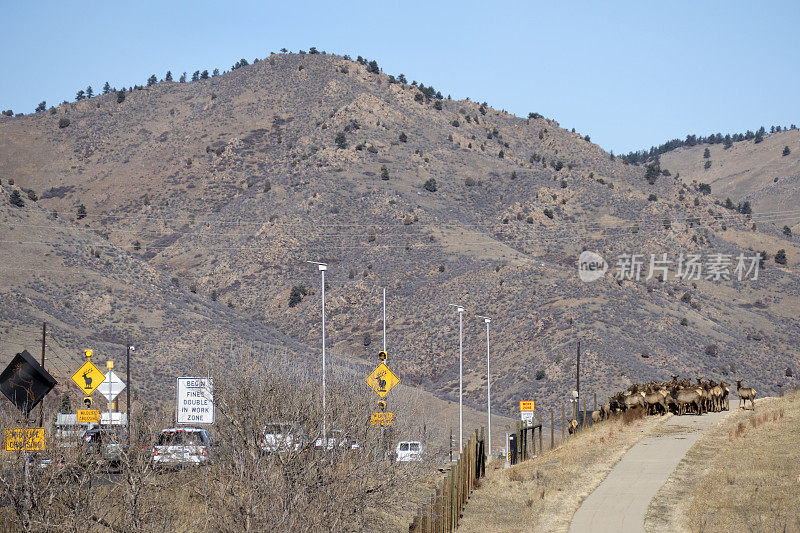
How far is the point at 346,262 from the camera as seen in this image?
110 metres

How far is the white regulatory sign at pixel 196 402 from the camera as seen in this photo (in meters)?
26.3

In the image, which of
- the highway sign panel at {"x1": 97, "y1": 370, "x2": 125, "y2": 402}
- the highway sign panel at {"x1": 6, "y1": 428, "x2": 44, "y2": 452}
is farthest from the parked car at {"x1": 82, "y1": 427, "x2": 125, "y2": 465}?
the highway sign panel at {"x1": 97, "y1": 370, "x2": 125, "y2": 402}

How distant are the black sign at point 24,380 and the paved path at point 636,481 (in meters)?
11.6

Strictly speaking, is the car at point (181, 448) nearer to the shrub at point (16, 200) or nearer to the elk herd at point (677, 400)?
the elk herd at point (677, 400)

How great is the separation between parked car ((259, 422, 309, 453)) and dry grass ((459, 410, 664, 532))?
4700 mm

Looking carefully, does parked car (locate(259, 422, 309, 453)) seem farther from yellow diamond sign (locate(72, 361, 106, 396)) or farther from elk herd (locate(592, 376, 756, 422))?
elk herd (locate(592, 376, 756, 422))

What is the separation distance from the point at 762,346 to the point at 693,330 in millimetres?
7839

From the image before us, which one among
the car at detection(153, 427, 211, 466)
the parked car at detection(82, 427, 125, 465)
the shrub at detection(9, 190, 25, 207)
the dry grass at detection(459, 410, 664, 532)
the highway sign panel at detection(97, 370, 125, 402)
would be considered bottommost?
the dry grass at detection(459, 410, 664, 532)

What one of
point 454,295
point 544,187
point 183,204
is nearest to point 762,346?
point 454,295

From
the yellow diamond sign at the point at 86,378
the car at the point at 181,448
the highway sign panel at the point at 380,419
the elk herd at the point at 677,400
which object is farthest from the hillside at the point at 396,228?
the yellow diamond sign at the point at 86,378

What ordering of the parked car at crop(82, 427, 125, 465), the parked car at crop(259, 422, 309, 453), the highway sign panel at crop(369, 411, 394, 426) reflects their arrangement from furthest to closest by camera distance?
the highway sign panel at crop(369, 411, 394, 426)
the parked car at crop(259, 422, 309, 453)
the parked car at crop(82, 427, 125, 465)

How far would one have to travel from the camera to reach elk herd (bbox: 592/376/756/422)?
4397 cm

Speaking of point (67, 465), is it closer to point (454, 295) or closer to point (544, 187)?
point (454, 295)

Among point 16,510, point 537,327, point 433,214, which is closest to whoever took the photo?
point 16,510
